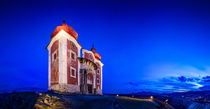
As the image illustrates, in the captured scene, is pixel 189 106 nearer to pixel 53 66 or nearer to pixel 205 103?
pixel 205 103

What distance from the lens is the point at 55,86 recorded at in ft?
63.7

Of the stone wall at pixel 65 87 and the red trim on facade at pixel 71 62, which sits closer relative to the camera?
the stone wall at pixel 65 87

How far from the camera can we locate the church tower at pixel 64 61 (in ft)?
63.3

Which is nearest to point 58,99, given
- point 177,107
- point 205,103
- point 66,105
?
point 66,105

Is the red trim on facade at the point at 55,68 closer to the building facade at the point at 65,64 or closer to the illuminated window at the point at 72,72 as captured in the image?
the building facade at the point at 65,64

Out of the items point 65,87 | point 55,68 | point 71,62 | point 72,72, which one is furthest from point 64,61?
point 65,87

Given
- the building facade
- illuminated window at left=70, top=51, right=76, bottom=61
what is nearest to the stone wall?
the building facade

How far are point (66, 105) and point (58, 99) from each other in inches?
38.2

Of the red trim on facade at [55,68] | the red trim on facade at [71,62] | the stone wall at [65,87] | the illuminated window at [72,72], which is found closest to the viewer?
the stone wall at [65,87]

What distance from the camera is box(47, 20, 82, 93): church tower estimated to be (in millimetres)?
19281

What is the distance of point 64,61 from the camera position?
64.7 ft

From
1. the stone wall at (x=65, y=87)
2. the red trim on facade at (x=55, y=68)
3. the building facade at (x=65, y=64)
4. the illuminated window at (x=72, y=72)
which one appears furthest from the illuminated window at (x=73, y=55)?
the stone wall at (x=65, y=87)

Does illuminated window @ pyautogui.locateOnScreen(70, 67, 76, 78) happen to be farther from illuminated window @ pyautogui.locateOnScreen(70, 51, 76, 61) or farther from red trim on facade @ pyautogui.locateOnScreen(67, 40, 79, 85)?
illuminated window @ pyautogui.locateOnScreen(70, 51, 76, 61)

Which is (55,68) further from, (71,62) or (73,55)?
(73,55)
